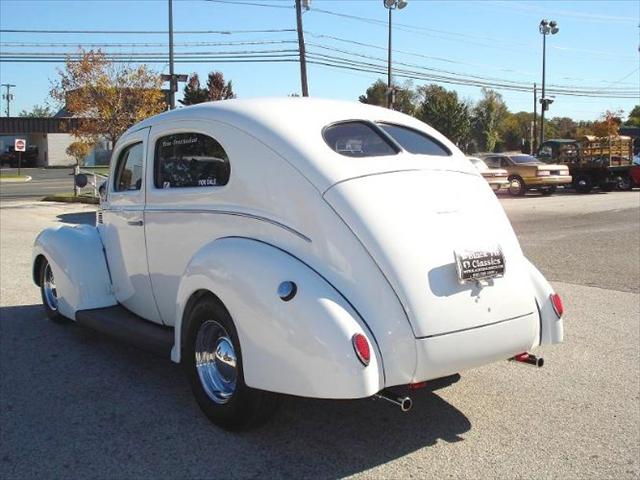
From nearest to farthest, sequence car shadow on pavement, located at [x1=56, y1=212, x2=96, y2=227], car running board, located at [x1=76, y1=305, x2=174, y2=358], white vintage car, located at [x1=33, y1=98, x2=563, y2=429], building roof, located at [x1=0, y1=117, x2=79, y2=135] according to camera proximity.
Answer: white vintage car, located at [x1=33, y1=98, x2=563, y2=429] < car running board, located at [x1=76, y1=305, x2=174, y2=358] < car shadow on pavement, located at [x1=56, y1=212, x2=96, y2=227] < building roof, located at [x1=0, y1=117, x2=79, y2=135]

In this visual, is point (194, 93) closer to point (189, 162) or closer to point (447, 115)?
point (447, 115)

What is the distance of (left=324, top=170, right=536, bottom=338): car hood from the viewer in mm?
3338

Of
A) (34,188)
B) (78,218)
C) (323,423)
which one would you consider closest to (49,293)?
(323,423)

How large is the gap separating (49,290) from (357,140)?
3.89m

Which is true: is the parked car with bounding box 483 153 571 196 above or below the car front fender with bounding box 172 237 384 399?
above

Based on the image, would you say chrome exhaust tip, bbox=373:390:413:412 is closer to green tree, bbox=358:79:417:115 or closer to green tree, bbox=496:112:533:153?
green tree, bbox=358:79:417:115

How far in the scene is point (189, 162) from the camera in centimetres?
443

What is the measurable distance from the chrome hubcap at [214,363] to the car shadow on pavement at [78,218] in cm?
1379

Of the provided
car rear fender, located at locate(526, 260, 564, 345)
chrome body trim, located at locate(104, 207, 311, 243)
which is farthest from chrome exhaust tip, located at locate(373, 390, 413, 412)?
car rear fender, located at locate(526, 260, 564, 345)

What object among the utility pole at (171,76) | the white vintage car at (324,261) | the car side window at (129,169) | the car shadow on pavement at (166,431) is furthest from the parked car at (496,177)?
the car shadow on pavement at (166,431)

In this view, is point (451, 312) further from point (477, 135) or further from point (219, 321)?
point (477, 135)

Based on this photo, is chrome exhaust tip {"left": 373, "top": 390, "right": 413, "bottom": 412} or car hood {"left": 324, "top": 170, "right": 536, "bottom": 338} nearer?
chrome exhaust tip {"left": 373, "top": 390, "right": 413, "bottom": 412}

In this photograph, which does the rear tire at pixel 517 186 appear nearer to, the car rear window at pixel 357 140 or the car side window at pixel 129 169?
the car side window at pixel 129 169

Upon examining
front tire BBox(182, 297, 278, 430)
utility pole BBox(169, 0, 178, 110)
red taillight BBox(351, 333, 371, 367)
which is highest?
utility pole BBox(169, 0, 178, 110)
